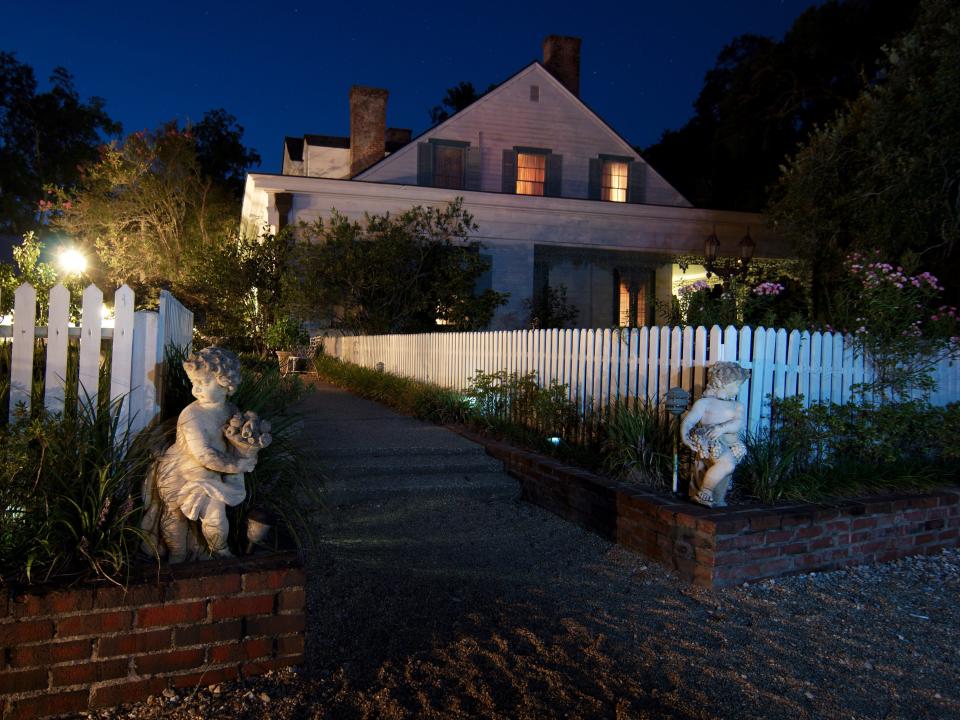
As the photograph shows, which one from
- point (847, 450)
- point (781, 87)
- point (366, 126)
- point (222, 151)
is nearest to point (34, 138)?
point (222, 151)

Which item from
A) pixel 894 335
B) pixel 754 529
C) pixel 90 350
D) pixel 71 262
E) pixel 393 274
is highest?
pixel 393 274

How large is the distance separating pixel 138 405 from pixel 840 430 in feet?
15.8

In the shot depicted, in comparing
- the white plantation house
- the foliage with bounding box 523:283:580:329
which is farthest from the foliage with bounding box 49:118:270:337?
the foliage with bounding box 523:283:580:329

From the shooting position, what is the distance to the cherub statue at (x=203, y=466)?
3131 mm

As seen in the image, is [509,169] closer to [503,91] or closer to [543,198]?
[503,91]

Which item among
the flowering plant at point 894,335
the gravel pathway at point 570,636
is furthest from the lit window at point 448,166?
the gravel pathway at point 570,636

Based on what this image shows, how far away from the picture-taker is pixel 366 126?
68.5ft

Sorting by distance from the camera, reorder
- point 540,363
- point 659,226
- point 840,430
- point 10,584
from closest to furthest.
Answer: point 10,584 < point 840,430 < point 540,363 < point 659,226

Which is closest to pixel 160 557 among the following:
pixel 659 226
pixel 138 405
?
pixel 138 405

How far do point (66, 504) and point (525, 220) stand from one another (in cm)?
1593

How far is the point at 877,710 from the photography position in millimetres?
3107

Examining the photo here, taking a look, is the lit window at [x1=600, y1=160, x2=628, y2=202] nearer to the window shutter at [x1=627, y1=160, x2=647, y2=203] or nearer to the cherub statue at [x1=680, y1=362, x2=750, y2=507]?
the window shutter at [x1=627, y1=160, x2=647, y2=203]

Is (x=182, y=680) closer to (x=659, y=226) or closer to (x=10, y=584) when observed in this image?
(x=10, y=584)

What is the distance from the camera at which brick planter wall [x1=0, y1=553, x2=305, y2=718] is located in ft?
9.08
